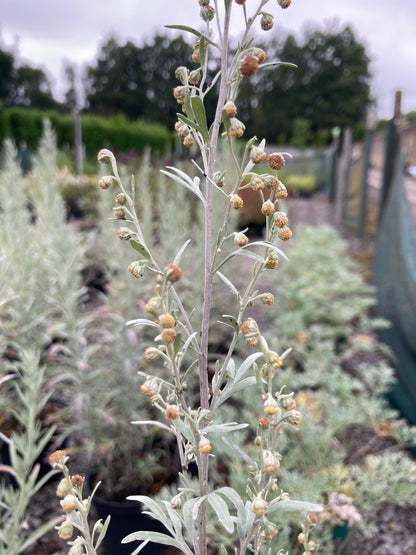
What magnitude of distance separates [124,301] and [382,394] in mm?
2039

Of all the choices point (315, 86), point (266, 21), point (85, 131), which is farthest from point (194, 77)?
point (315, 86)

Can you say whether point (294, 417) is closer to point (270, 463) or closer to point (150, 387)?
point (270, 463)

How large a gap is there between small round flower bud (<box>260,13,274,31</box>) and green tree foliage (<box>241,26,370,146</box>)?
112 ft

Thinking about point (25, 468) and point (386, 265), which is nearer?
point (25, 468)

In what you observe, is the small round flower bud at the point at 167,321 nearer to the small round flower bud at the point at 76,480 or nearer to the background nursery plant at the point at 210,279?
the background nursery plant at the point at 210,279

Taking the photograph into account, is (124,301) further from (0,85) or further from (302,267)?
(0,85)

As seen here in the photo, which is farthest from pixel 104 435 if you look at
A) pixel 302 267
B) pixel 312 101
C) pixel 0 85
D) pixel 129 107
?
pixel 312 101

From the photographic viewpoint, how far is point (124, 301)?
2.38m

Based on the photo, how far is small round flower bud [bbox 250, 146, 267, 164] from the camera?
2.50 ft

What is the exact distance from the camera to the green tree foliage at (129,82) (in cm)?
2819

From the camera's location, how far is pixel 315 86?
3788 centimetres

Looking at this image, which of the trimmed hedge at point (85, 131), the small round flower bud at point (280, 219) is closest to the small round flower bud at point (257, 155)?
the small round flower bud at point (280, 219)

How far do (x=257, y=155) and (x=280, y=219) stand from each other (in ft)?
0.40

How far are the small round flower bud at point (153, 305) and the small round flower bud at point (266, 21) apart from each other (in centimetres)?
53
